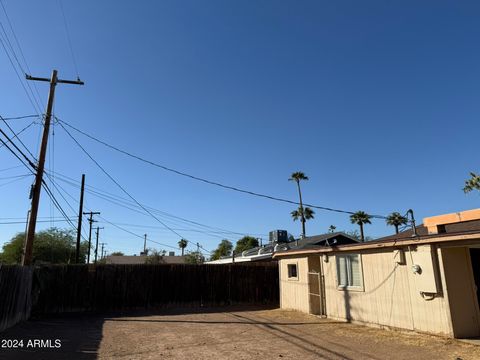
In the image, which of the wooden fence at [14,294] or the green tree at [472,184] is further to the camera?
the green tree at [472,184]

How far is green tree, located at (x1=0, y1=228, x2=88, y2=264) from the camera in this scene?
45.9 metres

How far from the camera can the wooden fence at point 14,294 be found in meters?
10.1

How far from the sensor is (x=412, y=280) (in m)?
10.2

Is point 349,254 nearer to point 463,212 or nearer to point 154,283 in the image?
point 463,212

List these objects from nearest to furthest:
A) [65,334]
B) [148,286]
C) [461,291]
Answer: [461,291] → [65,334] → [148,286]

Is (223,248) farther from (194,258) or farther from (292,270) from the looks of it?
(292,270)

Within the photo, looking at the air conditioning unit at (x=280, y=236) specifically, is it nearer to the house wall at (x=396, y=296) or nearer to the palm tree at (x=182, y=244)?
the house wall at (x=396, y=296)

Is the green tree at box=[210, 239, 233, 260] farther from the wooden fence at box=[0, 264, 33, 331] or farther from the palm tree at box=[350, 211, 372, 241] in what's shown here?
the wooden fence at box=[0, 264, 33, 331]

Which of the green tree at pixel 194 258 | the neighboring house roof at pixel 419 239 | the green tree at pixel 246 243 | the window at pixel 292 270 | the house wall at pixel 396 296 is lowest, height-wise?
the house wall at pixel 396 296

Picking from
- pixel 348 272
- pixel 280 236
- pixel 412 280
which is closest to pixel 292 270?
pixel 348 272

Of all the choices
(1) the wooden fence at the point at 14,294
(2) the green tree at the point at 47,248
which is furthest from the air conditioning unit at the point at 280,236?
(2) the green tree at the point at 47,248

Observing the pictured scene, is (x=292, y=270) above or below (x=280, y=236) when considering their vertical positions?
below

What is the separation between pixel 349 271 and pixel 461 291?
3.97 m

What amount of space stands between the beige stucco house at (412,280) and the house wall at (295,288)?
0.80 m
